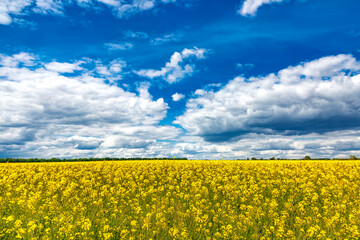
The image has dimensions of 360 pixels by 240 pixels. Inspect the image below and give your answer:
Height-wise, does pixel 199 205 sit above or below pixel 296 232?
above

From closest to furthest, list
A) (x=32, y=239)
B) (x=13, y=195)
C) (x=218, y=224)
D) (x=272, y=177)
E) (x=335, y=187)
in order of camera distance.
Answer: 1. (x=32, y=239)
2. (x=218, y=224)
3. (x=13, y=195)
4. (x=335, y=187)
5. (x=272, y=177)

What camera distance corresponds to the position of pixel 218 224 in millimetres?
9547

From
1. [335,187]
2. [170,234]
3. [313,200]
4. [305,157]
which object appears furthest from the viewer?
[305,157]

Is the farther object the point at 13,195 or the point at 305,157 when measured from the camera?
the point at 305,157

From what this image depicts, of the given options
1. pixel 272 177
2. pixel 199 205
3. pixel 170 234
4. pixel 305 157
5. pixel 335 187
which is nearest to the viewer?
pixel 170 234

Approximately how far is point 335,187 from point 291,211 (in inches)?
243

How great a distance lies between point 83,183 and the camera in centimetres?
1628

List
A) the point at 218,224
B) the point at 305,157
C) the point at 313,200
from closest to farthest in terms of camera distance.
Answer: the point at 218,224 < the point at 313,200 < the point at 305,157

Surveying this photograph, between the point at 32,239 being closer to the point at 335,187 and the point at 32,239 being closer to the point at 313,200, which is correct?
the point at 313,200

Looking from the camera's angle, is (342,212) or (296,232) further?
(342,212)

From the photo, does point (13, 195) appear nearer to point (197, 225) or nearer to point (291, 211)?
point (197, 225)

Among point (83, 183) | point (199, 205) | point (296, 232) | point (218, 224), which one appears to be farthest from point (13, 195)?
point (296, 232)

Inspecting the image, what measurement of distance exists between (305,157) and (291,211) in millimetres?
44708

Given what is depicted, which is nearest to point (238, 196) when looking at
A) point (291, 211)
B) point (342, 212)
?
point (291, 211)
